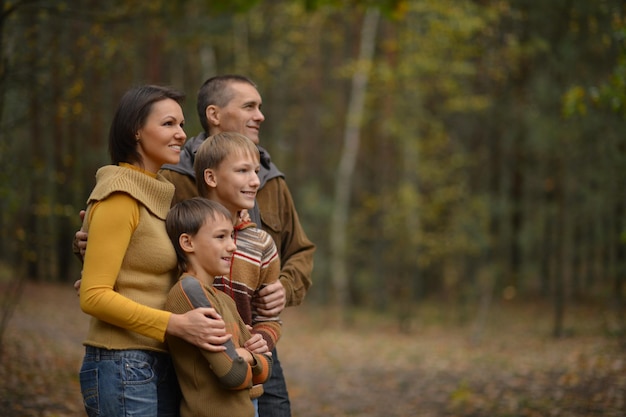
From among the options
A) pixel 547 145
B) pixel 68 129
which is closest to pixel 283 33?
pixel 68 129

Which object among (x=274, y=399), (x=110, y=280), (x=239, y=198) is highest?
(x=239, y=198)

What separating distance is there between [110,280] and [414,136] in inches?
678

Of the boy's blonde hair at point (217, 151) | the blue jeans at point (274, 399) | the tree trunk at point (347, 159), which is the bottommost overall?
the blue jeans at point (274, 399)

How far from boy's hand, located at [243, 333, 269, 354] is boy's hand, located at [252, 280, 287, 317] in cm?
24

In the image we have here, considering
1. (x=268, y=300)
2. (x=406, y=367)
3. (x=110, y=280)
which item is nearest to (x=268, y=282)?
(x=268, y=300)

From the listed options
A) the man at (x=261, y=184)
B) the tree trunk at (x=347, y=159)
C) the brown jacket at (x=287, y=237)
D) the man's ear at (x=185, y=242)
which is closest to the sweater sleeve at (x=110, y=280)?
the man's ear at (x=185, y=242)

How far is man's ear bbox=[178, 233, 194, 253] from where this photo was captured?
2.94m

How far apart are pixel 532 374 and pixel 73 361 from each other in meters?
6.38

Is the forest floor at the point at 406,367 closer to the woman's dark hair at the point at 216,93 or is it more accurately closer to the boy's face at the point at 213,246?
the woman's dark hair at the point at 216,93

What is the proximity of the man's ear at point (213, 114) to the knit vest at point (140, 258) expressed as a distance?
0.78 meters

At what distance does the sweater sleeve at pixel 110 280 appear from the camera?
273cm

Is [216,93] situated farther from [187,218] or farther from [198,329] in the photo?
[198,329]

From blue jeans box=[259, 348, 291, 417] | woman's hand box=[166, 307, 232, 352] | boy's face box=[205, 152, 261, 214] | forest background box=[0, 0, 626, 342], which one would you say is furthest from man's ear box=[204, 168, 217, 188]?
forest background box=[0, 0, 626, 342]

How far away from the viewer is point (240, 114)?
3678mm
